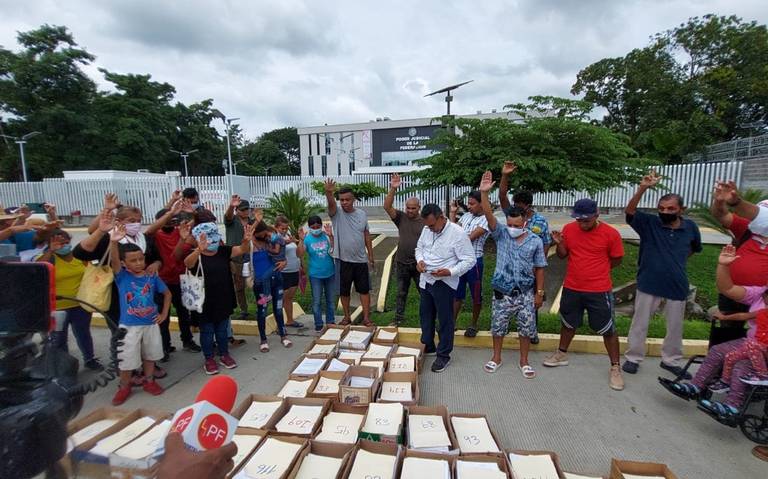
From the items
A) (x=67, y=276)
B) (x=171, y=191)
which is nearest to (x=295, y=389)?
(x=67, y=276)

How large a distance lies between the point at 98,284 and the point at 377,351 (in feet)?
9.31

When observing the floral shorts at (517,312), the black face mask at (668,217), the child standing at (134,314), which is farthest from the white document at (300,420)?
the black face mask at (668,217)

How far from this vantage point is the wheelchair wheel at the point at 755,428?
9.18ft

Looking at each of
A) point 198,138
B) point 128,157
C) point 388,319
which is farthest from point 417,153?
point 388,319

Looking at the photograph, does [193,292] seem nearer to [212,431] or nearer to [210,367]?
[210,367]

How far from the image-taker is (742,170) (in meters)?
13.9

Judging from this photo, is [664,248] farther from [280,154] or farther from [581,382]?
[280,154]

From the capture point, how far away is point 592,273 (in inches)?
148

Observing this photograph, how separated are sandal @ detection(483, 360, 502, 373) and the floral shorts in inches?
12.9

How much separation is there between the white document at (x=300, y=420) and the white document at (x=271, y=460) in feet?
0.67

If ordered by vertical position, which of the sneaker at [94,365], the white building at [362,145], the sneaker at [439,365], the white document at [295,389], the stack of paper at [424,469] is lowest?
the sneaker at [439,365]

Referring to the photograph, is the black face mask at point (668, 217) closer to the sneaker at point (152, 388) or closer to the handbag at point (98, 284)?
the sneaker at point (152, 388)

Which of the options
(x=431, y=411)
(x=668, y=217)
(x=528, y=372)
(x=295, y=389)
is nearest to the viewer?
(x=431, y=411)

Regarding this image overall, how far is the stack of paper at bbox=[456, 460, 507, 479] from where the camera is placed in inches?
87.0
